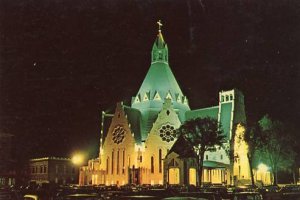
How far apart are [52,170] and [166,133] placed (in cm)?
4120

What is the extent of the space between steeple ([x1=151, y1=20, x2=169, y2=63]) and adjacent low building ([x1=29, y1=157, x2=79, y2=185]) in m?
39.4

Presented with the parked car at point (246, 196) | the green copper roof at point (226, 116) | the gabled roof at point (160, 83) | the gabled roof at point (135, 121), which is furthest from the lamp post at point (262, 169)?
the parked car at point (246, 196)

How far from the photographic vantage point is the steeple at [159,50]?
332ft

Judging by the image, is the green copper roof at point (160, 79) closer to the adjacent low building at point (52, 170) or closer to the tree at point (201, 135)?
the tree at point (201, 135)

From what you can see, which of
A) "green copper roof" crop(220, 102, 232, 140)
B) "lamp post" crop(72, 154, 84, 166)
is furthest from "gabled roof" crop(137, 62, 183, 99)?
"lamp post" crop(72, 154, 84, 166)

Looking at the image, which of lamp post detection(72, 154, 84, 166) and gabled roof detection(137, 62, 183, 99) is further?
gabled roof detection(137, 62, 183, 99)

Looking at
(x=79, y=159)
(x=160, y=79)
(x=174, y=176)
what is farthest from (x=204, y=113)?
(x=79, y=159)

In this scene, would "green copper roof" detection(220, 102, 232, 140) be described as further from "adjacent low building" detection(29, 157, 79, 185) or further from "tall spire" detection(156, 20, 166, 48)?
"adjacent low building" detection(29, 157, 79, 185)

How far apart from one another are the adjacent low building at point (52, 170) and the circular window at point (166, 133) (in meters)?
38.1

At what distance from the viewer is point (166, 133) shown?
277 feet

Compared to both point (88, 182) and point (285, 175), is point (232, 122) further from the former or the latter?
point (88, 182)

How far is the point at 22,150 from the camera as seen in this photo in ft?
320

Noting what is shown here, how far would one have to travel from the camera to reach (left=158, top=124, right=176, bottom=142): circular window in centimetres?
8388

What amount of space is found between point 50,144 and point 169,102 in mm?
38199
